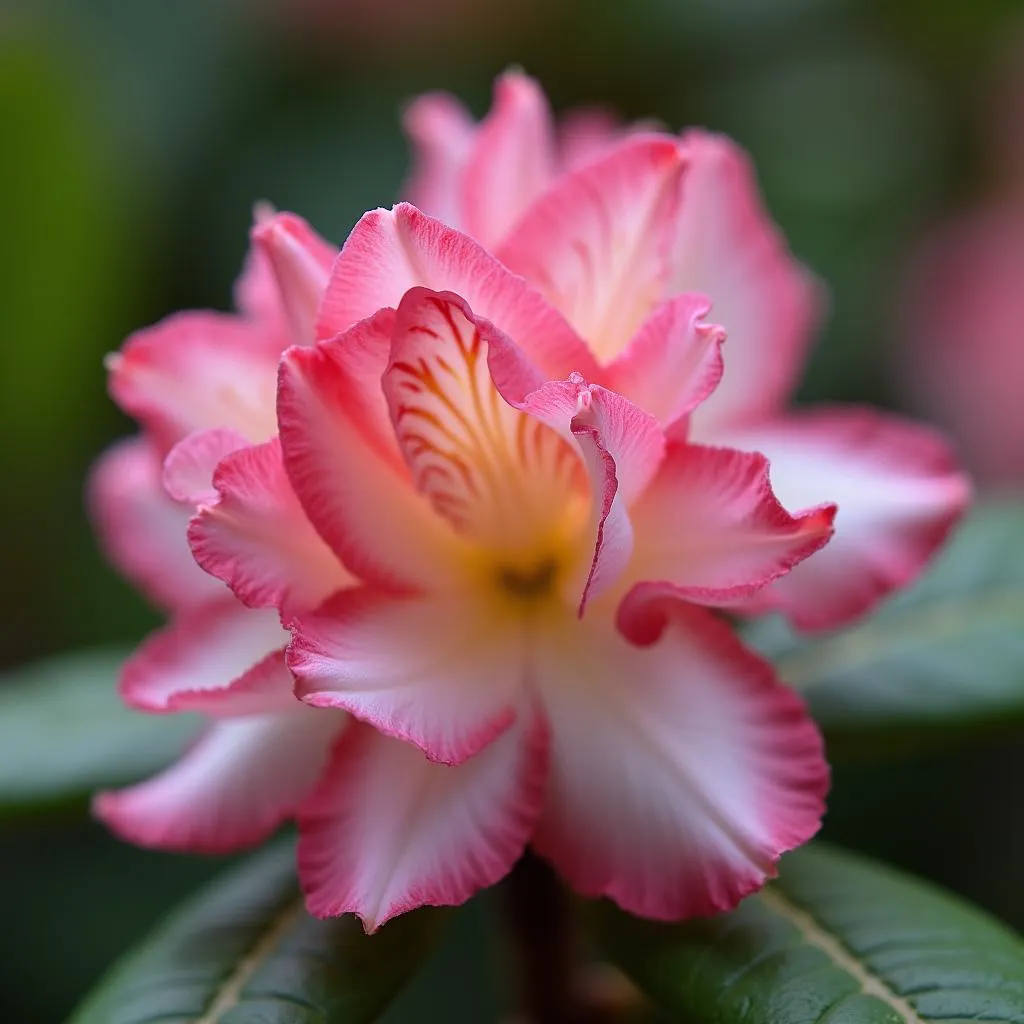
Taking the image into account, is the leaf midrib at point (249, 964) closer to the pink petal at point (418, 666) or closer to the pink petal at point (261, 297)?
the pink petal at point (418, 666)

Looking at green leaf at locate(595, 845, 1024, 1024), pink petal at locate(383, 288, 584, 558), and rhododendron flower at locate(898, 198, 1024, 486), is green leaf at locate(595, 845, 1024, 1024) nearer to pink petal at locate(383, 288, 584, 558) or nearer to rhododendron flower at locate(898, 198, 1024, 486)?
pink petal at locate(383, 288, 584, 558)

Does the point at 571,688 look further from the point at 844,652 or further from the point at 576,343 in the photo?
the point at 844,652

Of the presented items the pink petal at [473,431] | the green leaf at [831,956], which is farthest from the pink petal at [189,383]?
the green leaf at [831,956]

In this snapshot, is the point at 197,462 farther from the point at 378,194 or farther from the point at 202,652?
the point at 378,194

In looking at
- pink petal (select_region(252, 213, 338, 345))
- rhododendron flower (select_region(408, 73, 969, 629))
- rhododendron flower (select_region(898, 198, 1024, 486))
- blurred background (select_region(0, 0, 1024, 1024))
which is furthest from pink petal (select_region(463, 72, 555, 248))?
rhododendron flower (select_region(898, 198, 1024, 486))

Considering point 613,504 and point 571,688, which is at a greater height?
point 613,504

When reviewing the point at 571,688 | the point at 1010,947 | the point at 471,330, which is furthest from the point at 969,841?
the point at 471,330
